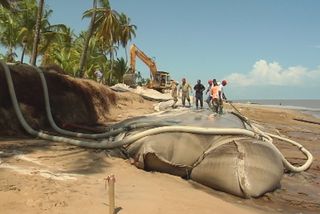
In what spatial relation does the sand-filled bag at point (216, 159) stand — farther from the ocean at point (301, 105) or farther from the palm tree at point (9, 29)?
the ocean at point (301, 105)

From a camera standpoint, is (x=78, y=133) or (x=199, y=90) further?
(x=199, y=90)

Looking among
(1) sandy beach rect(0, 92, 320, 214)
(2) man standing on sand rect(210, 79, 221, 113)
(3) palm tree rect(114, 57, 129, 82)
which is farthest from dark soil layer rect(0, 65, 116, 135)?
(3) palm tree rect(114, 57, 129, 82)

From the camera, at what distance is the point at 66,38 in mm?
36062

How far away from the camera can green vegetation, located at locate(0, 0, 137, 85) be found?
33750mm

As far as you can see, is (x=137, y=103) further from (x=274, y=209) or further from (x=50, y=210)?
(x=50, y=210)

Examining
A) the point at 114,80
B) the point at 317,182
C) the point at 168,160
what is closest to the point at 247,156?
the point at 168,160

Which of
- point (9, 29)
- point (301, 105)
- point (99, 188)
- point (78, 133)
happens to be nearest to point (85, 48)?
point (9, 29)

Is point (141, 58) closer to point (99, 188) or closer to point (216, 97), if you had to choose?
point (216, 97)

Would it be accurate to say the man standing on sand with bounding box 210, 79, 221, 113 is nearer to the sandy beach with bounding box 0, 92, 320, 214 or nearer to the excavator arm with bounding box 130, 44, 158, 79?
the sandy beach with bounding box 0, 92, 320, 214

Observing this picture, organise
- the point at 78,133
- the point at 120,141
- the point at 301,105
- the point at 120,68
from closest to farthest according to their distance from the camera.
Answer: the point at 120,141 → the point at 78,133 → the point at 120,68 → the point at 301,105

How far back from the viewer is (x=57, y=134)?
12.4m

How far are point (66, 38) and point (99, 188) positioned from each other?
30.1m

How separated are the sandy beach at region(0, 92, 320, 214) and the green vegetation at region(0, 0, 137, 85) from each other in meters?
18.6

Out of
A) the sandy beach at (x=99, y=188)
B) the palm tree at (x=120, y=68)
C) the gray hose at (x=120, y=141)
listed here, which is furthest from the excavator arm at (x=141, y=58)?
the sandy beach at (x=99, y=188)
